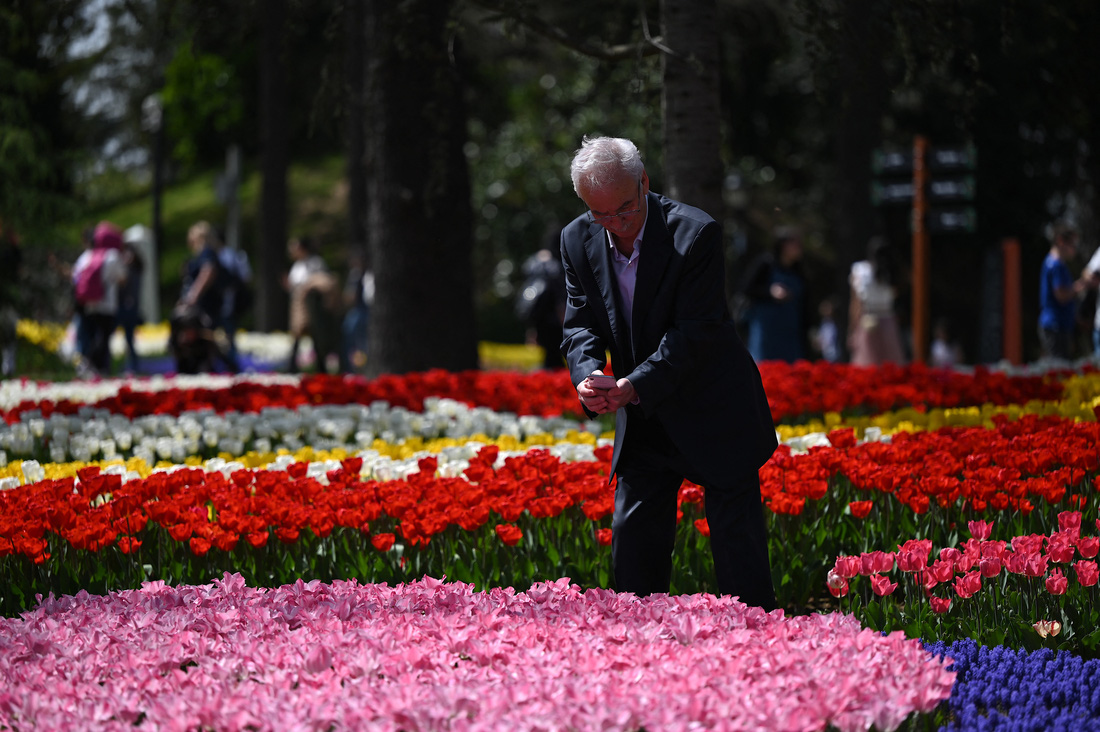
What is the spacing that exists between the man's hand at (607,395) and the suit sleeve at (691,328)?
0.03 m

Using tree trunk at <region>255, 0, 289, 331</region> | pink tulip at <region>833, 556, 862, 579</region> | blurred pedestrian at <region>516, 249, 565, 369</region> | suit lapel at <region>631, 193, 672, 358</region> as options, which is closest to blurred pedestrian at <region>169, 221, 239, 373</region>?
blurred pedestrian at <region>516, 249, 565, 369</region>

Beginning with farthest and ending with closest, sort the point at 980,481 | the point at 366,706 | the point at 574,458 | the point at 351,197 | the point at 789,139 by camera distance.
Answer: the point at 789,139, the point at 351,197, the point at 574,458, the point at 980,481, the point at 366,706

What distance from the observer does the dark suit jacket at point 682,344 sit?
350cm

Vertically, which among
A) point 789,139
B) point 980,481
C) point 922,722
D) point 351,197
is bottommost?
point 922,722

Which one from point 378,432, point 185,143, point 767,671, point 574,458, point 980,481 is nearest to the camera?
point 767,671

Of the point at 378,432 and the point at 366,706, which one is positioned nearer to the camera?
the point at 366,706

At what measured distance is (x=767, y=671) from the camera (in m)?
2.60

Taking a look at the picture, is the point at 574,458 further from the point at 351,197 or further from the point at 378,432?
the point at 351,197

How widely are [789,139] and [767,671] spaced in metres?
21.8

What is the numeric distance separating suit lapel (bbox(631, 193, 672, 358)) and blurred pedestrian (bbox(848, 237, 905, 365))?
7.62 m

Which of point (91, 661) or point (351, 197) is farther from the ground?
point (351, 197)

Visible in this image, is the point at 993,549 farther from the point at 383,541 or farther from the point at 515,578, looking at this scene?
the point at 383,541

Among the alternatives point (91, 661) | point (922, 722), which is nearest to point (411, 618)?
point (91, 661)

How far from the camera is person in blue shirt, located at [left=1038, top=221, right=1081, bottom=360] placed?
10180 mm
